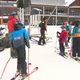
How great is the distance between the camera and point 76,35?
14.7 m

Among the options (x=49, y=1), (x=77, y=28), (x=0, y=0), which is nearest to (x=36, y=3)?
(x=49, y=1)

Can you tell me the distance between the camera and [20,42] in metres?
9.72

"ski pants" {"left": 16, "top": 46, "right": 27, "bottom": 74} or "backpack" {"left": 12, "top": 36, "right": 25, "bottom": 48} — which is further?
"ski pants" {"left": 16, "top": 46, "right": 27, "bottom": 74}

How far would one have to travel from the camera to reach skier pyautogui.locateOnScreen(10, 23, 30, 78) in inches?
381

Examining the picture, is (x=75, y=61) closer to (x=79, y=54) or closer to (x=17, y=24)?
(x=79, y=54)

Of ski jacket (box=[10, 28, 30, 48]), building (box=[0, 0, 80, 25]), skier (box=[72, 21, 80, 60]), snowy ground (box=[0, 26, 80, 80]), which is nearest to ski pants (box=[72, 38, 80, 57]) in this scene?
skier (box=[72, 21, 80, 60])

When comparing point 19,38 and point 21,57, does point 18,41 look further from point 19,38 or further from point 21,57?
point 21,57

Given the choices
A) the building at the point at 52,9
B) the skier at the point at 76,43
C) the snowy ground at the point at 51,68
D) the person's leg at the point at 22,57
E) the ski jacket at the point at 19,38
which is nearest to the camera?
the ski jacket at the point at 19,38

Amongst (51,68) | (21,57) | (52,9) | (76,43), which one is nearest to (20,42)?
(21,57)

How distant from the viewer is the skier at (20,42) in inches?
381

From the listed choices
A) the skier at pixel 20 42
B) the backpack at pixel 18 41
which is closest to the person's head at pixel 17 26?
→ the skier at pixel 20 42

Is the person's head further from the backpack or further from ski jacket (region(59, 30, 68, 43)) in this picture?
ski jacket (region(59, 30, 68, 43))

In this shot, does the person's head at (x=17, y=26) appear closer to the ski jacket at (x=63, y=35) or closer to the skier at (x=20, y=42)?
the skier at (x=20, y=42)

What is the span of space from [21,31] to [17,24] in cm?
30
